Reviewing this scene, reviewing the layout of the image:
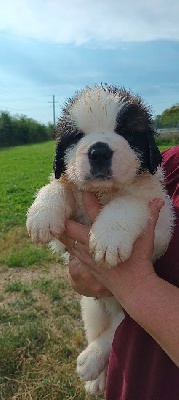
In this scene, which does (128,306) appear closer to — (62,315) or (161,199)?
(161,199)

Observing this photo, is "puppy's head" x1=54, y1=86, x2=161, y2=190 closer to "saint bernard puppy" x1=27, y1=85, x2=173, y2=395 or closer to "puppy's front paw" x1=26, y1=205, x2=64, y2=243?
"saint bernard puppy" x1=27, y1=85, x2=173, y2=395

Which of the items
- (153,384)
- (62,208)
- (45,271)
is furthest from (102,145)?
(45,271)

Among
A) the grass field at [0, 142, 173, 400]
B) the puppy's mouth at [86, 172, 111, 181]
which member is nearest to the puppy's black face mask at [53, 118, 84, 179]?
the puppy's mouth at [86, 172, 111, 181]

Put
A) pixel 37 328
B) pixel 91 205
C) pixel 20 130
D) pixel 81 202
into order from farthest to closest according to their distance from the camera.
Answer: pixel 20 130, pixel 37 328, pixel 81 202, pixel 91 205

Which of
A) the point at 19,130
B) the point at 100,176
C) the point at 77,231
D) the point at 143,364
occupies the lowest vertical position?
the point at 19,130

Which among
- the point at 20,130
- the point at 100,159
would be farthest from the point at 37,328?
the point at 20,130

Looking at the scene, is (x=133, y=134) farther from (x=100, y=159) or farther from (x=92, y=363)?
(x=92, y=363)

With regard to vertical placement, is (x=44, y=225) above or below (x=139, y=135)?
below

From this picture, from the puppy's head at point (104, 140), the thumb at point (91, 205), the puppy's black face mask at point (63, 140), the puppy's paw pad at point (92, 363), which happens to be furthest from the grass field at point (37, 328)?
the puppy's paw pad at point (92, 363)
